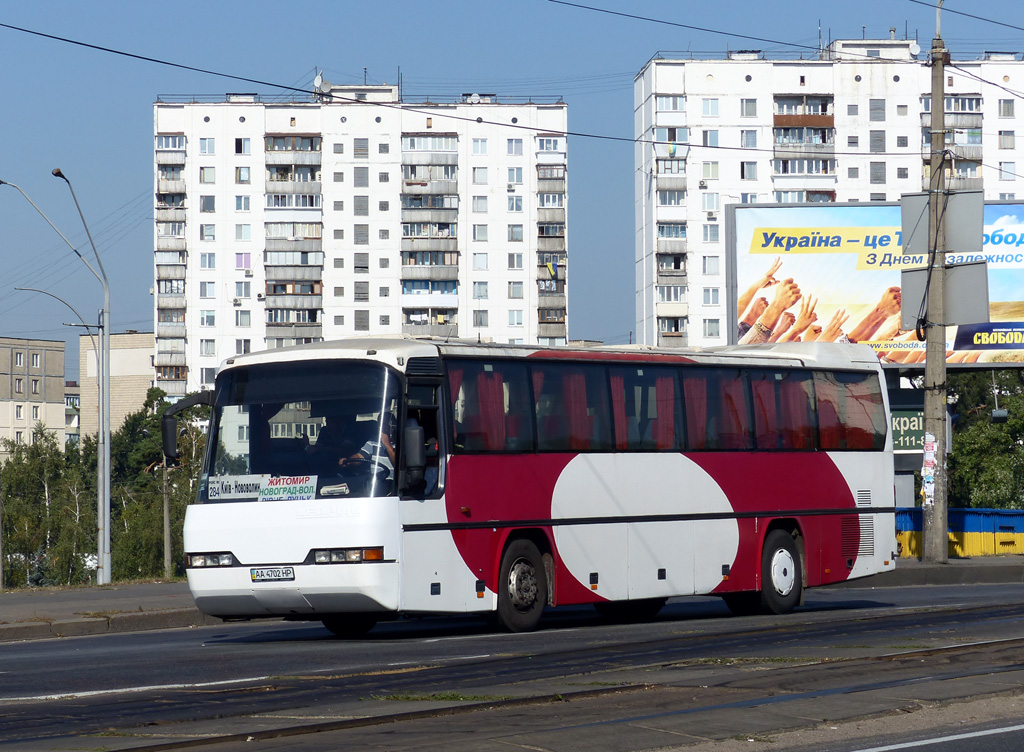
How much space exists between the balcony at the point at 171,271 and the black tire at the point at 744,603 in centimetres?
9764

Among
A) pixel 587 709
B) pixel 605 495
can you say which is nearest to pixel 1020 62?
pixel 605 495

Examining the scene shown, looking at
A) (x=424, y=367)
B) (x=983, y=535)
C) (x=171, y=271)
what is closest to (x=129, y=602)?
(x=424, y=367)

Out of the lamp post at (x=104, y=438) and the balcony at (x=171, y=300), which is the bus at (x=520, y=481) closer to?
the lamp post at (x=104, y=438)

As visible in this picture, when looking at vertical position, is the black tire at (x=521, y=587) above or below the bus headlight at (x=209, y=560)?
below

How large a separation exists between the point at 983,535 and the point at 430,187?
79.6m

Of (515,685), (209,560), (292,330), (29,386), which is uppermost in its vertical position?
(292,330)

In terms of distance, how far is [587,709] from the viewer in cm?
919

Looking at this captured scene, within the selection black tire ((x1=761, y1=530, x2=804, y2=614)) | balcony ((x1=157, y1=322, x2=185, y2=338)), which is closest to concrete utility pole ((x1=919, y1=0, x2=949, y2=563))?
black tire ((x1=761, y1=530, x2=804, y2=614))

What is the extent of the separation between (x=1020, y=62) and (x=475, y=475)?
10479cm

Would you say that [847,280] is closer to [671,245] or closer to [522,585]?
[522,585]

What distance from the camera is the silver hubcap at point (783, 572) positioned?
18812 millimetres

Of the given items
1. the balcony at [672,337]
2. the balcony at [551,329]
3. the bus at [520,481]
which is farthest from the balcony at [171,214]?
the bus at [520,481]

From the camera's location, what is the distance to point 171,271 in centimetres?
11288

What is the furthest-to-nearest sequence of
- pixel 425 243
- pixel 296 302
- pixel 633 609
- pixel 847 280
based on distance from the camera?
1. pixel 425 243
2. pixel 296 302
3. pixel 847 280
4. pixel 633 609
